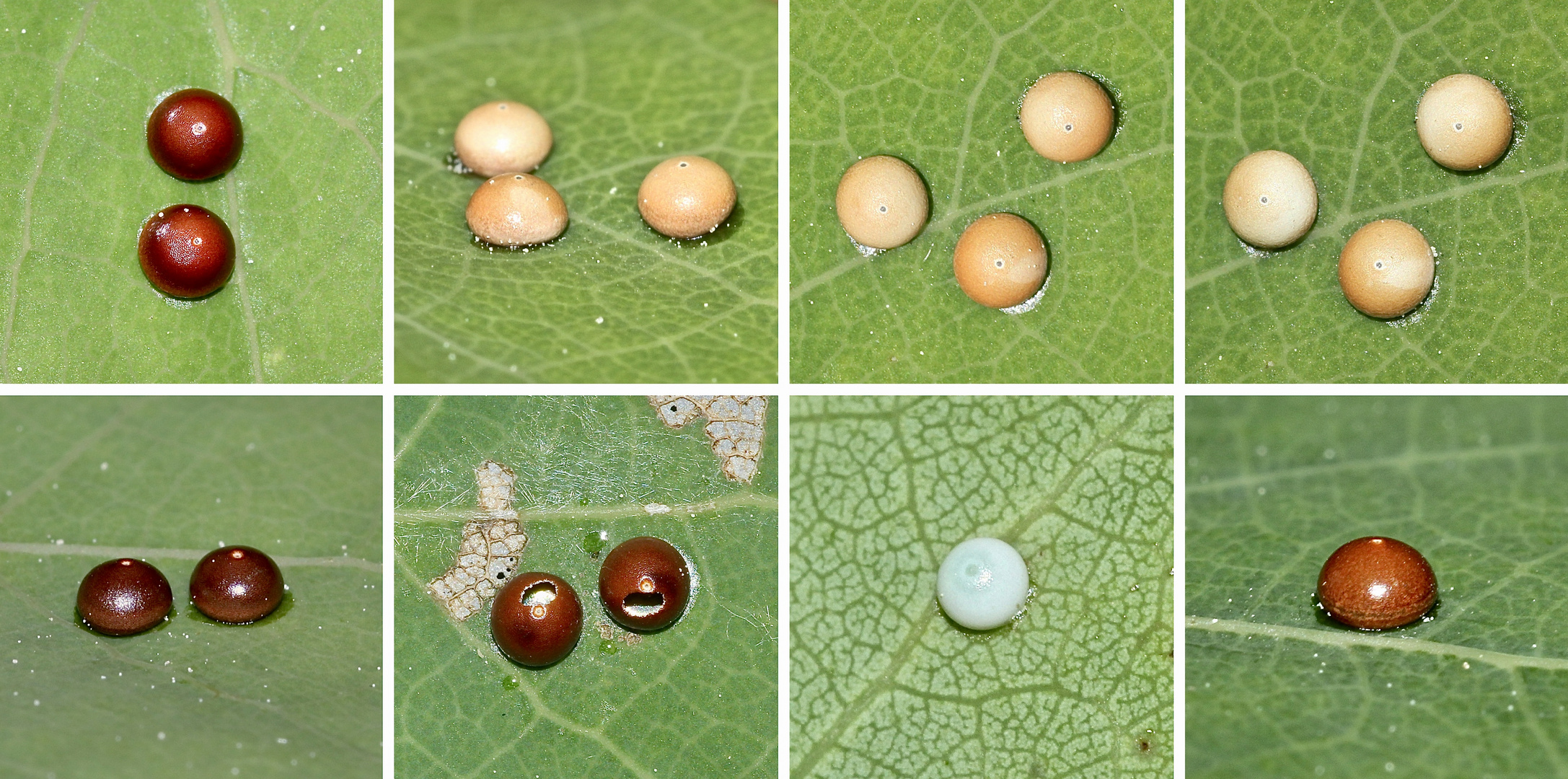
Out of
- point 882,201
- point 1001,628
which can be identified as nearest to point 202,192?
point 882,201

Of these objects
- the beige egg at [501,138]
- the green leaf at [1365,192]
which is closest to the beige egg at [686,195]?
the beige egg at [501,138]

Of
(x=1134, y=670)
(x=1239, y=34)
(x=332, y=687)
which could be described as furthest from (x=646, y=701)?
(x=1239, y=34)

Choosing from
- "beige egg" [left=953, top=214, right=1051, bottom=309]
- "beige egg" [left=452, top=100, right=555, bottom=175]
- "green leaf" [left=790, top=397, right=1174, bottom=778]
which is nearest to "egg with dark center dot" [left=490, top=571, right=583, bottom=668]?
"green leaf" [left=790, top=397, right=1174, bottom=778]

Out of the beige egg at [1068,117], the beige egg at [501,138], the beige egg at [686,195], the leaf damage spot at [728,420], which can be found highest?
the beige egg at [1068,117]

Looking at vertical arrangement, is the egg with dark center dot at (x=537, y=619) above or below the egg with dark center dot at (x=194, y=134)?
below

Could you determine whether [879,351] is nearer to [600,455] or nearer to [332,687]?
[600,455]

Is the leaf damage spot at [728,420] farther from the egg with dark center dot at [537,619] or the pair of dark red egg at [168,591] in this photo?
the pair of dark red egg at [168,591]

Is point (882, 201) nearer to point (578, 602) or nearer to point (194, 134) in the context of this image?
point (578, 602)

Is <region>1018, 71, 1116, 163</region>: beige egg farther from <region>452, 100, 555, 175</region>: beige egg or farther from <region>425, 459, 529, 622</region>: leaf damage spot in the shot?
<region>425, 459, 529, 622</region>: leaf damage spot
